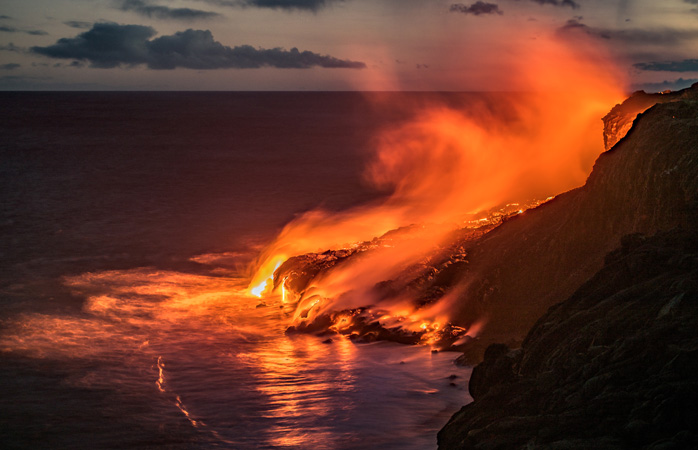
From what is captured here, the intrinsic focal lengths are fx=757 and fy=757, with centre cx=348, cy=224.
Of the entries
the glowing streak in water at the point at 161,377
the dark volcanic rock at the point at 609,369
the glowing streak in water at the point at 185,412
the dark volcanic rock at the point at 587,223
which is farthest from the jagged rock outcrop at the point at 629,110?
the glowing streak in water at the point at 161,377

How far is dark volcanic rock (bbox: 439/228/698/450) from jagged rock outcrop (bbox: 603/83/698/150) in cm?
678

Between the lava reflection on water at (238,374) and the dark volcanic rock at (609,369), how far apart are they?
248 cm

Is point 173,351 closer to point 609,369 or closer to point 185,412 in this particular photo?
point 185,412

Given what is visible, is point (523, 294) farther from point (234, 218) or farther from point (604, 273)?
point (234, 218)

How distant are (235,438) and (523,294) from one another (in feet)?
23.2

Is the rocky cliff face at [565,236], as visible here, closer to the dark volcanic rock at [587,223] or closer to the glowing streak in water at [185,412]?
the dark volcanic rock at [587,223]

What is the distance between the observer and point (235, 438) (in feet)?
45.4

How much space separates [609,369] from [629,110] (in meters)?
11.8

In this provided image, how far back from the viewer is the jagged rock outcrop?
18.4 m

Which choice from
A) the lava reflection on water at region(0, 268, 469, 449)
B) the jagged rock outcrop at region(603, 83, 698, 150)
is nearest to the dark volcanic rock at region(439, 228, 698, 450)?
the lava reflection on water at region(0, 268, 469, 449)

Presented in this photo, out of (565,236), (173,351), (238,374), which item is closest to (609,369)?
(565,236)

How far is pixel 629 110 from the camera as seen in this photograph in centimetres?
1930

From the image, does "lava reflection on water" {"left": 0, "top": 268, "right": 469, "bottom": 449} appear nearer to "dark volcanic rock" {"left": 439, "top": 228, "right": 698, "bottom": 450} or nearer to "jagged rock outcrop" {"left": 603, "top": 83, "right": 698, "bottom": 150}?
"dark volcanic rock" {"left": 439, "top": 228, "right": 698, "bottom": 450}

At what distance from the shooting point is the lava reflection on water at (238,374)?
1391cm
